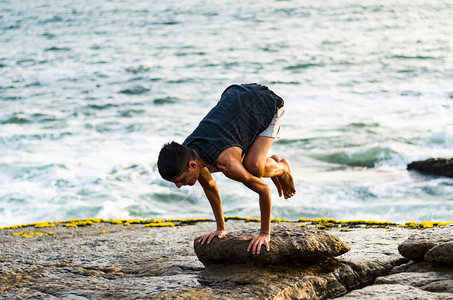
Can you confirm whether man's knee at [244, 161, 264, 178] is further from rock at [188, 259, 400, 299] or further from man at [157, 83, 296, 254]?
rock at [188, 259, 400, 299]

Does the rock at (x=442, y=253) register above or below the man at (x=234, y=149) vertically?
below

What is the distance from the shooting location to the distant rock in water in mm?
11084

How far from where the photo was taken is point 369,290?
4.08 m

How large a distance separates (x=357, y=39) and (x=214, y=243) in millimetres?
29269

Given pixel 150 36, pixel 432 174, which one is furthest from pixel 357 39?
pixel 432 174

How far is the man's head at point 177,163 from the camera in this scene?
3887mm

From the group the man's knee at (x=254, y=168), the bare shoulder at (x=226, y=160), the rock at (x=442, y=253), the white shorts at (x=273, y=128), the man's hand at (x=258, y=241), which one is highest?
the white shorts at (x=273, y=128)

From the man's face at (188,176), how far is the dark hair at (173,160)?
0.10 ft

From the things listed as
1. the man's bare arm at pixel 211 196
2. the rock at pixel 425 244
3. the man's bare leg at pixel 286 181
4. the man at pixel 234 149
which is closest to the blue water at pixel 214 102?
the man's bare leg at pixel 286 181

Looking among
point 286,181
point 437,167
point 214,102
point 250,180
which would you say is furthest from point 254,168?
point 214,102

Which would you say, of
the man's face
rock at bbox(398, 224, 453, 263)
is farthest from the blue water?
rock at bbox(398, 224, 453, 263)

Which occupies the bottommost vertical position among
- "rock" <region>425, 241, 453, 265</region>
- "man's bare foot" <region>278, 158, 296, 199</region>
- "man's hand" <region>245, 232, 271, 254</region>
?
Answer: "rock" <region>425, 241, 453, 265</region>

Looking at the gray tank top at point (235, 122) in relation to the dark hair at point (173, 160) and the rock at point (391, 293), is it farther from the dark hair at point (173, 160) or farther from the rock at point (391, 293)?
the rock at point (391, 293)

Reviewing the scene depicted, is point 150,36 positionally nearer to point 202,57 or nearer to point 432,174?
point 202,57
